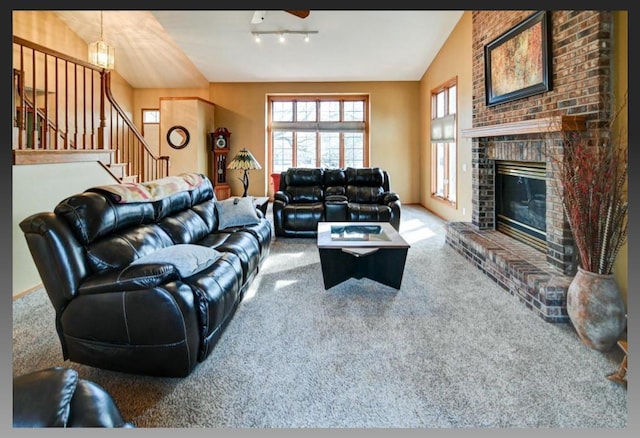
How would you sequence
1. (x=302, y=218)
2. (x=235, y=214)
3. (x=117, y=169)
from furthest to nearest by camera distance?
(x=302, y=218) < (x=117, y=169) < (x=235, y=214)

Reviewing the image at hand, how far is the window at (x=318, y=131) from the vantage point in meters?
9.66

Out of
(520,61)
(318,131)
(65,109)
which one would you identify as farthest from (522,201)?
(318,131)

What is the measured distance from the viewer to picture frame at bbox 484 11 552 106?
11.8 ft

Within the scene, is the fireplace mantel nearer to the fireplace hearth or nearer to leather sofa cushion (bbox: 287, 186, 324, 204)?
the fireplace hearth

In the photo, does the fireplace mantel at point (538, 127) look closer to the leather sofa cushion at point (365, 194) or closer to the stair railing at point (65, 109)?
the leather sofa cushion at point (365, 194)

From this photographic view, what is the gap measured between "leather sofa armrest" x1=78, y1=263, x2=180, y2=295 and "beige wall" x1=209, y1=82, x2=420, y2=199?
7546 millimetres

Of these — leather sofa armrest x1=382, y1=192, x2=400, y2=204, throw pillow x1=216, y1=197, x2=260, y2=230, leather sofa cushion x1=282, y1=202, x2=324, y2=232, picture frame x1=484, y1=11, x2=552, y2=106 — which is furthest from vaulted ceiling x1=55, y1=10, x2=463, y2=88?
throw pillow x1=216, y1=197, x2=260, y2=230

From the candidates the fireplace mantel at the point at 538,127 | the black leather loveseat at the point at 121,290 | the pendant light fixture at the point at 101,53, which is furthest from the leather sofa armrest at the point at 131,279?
the pendant light fixture at the point at 101,53

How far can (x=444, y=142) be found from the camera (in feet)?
24.7

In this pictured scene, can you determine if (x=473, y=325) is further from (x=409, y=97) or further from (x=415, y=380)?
(x=409, y=97)

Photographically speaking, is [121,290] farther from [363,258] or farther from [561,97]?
[561,97]

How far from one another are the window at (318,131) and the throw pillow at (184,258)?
7236 millimetres

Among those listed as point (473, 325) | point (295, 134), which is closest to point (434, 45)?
point (295, 134)

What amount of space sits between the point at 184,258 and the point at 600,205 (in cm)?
258
